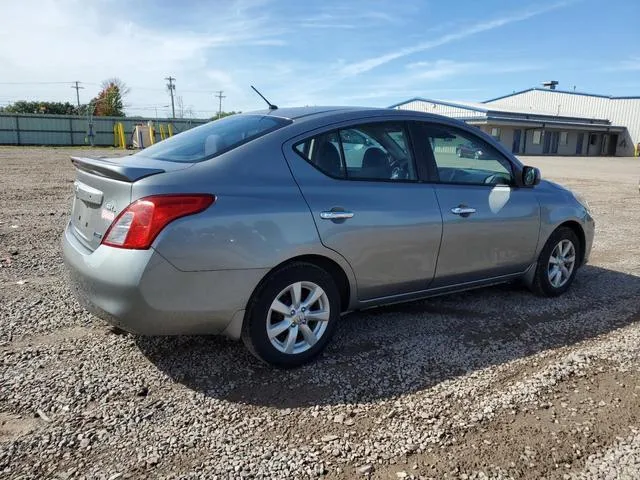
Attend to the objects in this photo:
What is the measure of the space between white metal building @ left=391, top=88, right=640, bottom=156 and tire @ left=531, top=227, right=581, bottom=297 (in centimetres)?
3976

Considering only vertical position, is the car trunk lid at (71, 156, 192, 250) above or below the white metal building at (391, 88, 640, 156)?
below

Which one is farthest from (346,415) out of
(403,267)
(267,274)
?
(403,267)

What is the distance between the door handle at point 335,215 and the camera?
3.39m

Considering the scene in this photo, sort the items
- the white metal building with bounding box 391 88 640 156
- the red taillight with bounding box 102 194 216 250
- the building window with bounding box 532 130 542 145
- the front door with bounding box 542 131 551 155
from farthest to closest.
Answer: the front door with bounding box 542 131 551 155
the building window with bounding box 532 130 542 145
the white metal building with bounding box 391 88 640 156
the red taillight with bounding box 102 194 216 250

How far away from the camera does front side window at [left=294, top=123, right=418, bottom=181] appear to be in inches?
140

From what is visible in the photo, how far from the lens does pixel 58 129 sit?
39969 millimetres

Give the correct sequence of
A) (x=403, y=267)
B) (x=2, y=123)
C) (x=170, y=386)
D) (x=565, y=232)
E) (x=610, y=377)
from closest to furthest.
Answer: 1. (x=170, y=386)
2. (x=610, y=377)
3. (x=403, y=267)
4. (x=565, y=232)
5. (x=2, y=123)

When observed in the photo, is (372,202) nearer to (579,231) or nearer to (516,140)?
(579,231)

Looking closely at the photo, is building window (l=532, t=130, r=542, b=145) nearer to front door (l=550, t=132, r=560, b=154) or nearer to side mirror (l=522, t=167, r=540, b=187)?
A: front door (l=550, t=132, r=560, b=154)

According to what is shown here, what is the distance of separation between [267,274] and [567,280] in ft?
11.1

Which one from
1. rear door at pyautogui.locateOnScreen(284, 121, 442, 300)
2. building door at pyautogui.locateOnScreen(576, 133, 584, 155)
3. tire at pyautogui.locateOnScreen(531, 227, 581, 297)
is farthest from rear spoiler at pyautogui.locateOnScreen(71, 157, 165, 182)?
building door at pyautogui.locateOnScreen(576, 133, 584, 155)

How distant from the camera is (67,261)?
3387 mm

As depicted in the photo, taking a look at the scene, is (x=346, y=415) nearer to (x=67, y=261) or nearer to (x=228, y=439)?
(x=228, y=439)

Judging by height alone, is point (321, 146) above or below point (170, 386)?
above
